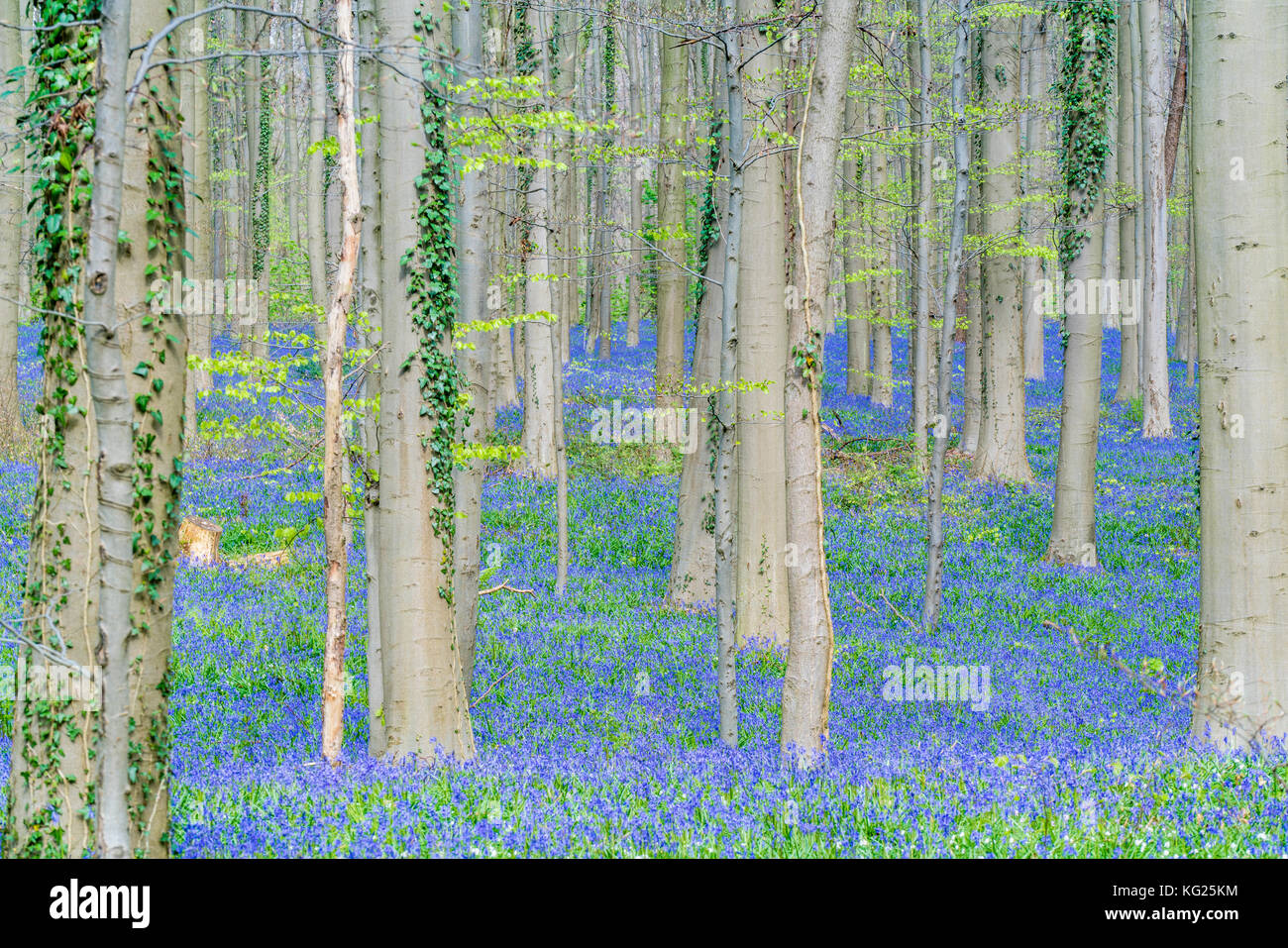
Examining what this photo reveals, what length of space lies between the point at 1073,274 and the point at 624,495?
25.8ft

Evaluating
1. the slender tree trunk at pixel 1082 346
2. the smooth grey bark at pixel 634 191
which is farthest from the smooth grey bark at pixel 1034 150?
the smooth grey bark at pixel 634 191

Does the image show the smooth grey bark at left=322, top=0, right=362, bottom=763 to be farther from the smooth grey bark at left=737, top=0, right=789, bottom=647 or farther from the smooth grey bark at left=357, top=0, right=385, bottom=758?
the smooth grey bark at left=737, top=0, right=789, bottom=647

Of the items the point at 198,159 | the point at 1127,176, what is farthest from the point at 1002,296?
the point at 198,159

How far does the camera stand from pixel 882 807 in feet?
17.3

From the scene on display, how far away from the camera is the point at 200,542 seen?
540 inches

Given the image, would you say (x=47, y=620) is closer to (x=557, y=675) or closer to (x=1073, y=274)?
(x=557, y=675)

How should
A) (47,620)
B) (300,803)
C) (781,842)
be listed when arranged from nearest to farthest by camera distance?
(47,620) → (781,842) → (300,803)

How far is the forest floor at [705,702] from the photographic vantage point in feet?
A: 16.7

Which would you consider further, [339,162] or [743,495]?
[743,495]

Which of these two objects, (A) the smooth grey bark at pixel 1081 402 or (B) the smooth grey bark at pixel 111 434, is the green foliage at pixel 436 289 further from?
(A) the smooth grey bark at pixel 1081 402

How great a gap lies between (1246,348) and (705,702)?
16.5 ft

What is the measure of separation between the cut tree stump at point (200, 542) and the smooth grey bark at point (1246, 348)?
1186 cm

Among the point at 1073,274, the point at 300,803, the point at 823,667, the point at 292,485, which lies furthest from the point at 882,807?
the point at 292,485

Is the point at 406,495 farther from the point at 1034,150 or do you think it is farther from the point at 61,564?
the point at 1034,150
